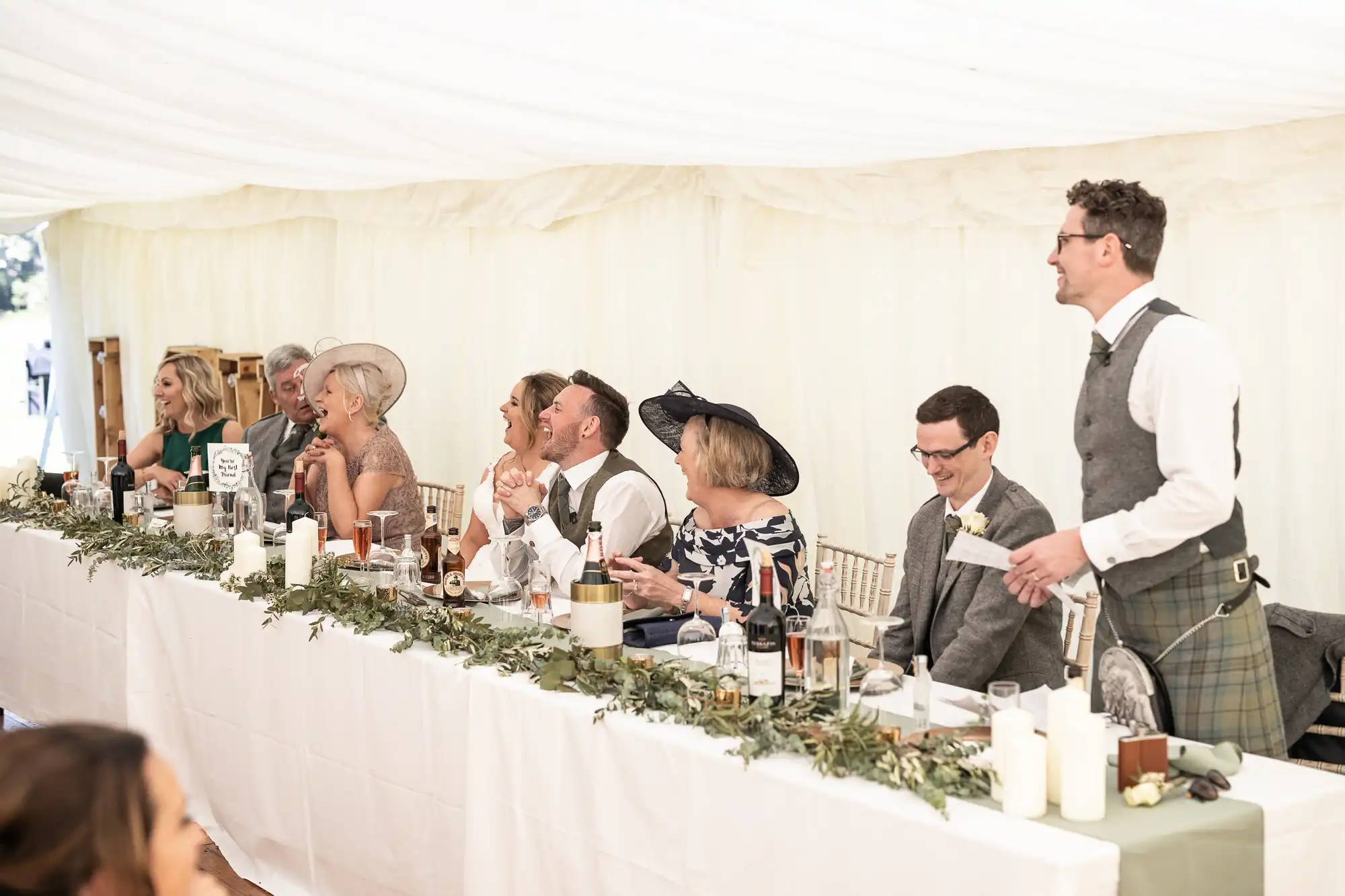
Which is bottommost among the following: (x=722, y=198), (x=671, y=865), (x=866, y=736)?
(x=671, y=865)

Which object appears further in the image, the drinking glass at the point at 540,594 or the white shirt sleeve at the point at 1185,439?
the drinking glass at the point at 540,594

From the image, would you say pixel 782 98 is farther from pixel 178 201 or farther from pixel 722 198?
pixel 178 201

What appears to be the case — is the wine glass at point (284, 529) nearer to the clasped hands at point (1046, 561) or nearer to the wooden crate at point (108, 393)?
the clasped hands at point (1046, 561)

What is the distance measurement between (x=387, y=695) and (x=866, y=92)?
1.73m

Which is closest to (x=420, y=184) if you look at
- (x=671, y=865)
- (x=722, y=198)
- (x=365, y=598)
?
(x=722, y=198)

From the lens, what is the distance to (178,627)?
12.8ft

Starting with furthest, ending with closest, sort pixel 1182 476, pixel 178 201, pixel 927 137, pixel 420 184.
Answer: pixel 178 201 → pixel 420 184 → pixel 927 137 → pixel 1182 476

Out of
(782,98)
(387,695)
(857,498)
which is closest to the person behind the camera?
(387,695)

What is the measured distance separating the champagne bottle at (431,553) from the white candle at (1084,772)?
1930mm

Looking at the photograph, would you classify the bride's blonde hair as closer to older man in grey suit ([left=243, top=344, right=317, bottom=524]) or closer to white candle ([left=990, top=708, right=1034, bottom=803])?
older man in grey suit ([left=243, top=344, right=317, bottom=524])

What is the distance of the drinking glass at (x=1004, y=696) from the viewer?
2104mm

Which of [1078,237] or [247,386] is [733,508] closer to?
[1078,237]

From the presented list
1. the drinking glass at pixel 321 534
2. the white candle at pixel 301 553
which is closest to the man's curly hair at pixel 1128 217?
the white candle at pixel 301 553

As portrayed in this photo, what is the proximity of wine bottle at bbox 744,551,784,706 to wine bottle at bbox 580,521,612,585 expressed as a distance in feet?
1.48
